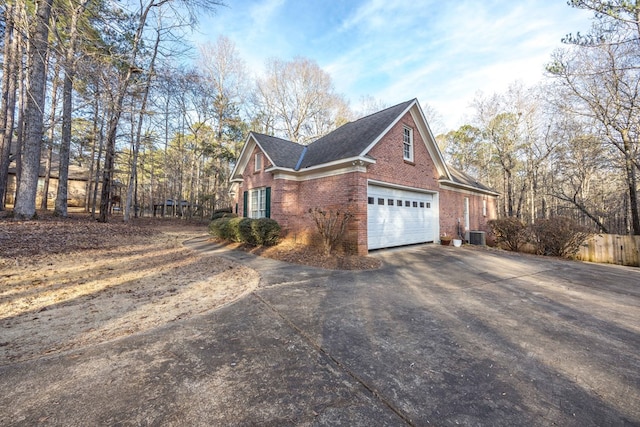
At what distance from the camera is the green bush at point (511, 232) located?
39.7ft

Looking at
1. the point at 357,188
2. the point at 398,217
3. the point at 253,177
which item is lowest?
the point at 398,217

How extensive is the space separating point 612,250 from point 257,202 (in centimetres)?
1550

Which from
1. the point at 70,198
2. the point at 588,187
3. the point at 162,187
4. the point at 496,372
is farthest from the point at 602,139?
the point at 70,198

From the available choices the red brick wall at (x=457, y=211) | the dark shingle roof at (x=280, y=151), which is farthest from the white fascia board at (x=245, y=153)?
the red brick wall at (x=457, y=211)

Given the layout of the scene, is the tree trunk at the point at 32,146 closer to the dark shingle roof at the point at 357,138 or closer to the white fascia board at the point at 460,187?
the dark shingle roof at the point at 357,138

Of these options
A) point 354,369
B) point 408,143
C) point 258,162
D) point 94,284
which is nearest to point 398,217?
point 408,143

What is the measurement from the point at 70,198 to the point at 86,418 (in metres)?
37.8

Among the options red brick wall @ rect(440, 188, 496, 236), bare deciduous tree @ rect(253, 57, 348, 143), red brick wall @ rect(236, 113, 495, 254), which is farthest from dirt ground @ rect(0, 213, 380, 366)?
bare deciduous tree @ rect(253, 57, 348, 143)

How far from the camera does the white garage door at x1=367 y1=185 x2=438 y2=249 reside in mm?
9656

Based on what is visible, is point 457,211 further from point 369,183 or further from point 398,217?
point 369,183

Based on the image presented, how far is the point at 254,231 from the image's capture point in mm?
10320

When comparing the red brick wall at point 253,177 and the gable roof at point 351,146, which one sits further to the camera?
the red brick wall at point 253,177

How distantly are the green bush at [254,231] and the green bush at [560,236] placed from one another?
1149 cm

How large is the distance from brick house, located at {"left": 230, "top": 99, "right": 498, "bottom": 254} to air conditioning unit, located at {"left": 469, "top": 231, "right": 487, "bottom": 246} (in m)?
0.31
